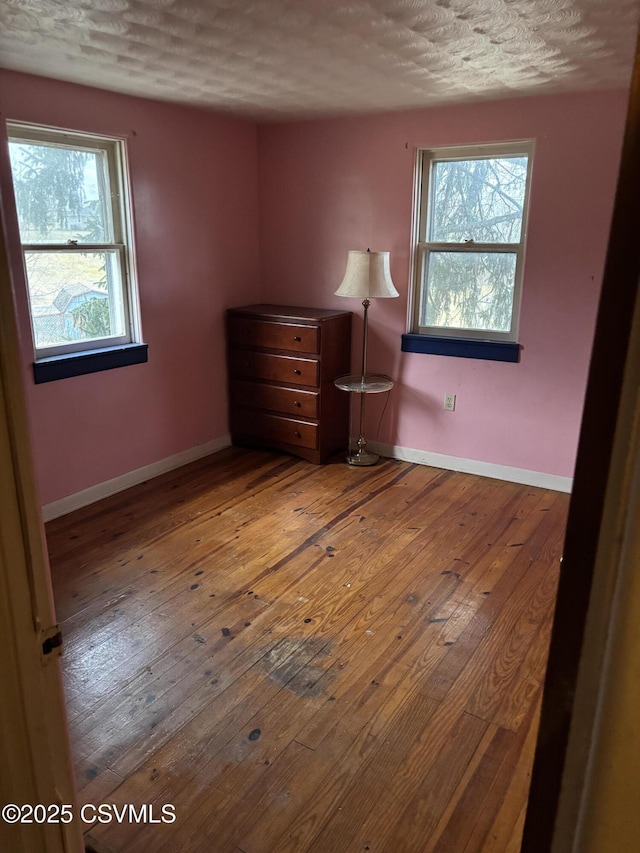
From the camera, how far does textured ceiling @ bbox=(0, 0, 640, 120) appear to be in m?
2.06

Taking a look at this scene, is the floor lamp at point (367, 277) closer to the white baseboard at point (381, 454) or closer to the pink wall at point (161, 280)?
the white baseboard at point (381, 454)

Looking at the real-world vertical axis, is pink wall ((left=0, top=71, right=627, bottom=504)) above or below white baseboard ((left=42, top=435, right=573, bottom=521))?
above

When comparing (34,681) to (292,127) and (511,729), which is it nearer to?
(511,729)

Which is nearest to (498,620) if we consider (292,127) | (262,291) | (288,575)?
(288,575)

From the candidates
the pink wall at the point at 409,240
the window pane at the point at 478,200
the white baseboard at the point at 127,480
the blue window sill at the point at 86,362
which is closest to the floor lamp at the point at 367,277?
the pink wall at the point at 409,240

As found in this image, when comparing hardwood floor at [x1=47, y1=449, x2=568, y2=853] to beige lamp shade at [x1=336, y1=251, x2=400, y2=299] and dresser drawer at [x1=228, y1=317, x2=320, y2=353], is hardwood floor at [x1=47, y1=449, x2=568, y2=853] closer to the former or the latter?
dresser drawer at [x1=228, y1=317, x2=320, y2=353]

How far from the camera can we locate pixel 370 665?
2217mm

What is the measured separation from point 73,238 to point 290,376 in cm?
154

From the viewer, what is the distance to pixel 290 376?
4102 millimetres

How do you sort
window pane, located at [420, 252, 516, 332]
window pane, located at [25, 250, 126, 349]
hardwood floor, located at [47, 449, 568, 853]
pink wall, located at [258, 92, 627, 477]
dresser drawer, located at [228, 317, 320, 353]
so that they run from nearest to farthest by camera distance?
hardwood floor, located at [47, 449, 568, 853]
window pane, located at [25, 250, 126, 349]
pink wall, located at [258, 92, 627, 477]
window pane, located at [420, 252, 516, 332]
dresser drawer, located at [228, 317, 320, 353]

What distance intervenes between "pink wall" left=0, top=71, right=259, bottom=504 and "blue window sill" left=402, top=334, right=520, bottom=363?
1303 millimetres

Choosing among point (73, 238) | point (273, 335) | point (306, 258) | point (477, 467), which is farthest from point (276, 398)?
point (73, 238)

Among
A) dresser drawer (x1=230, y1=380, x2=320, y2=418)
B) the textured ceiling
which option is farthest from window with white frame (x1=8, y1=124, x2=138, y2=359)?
dresser drawer (x1=230, y1=380, x2=320, y2=418)

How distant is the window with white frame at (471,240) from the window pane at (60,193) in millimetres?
1889
